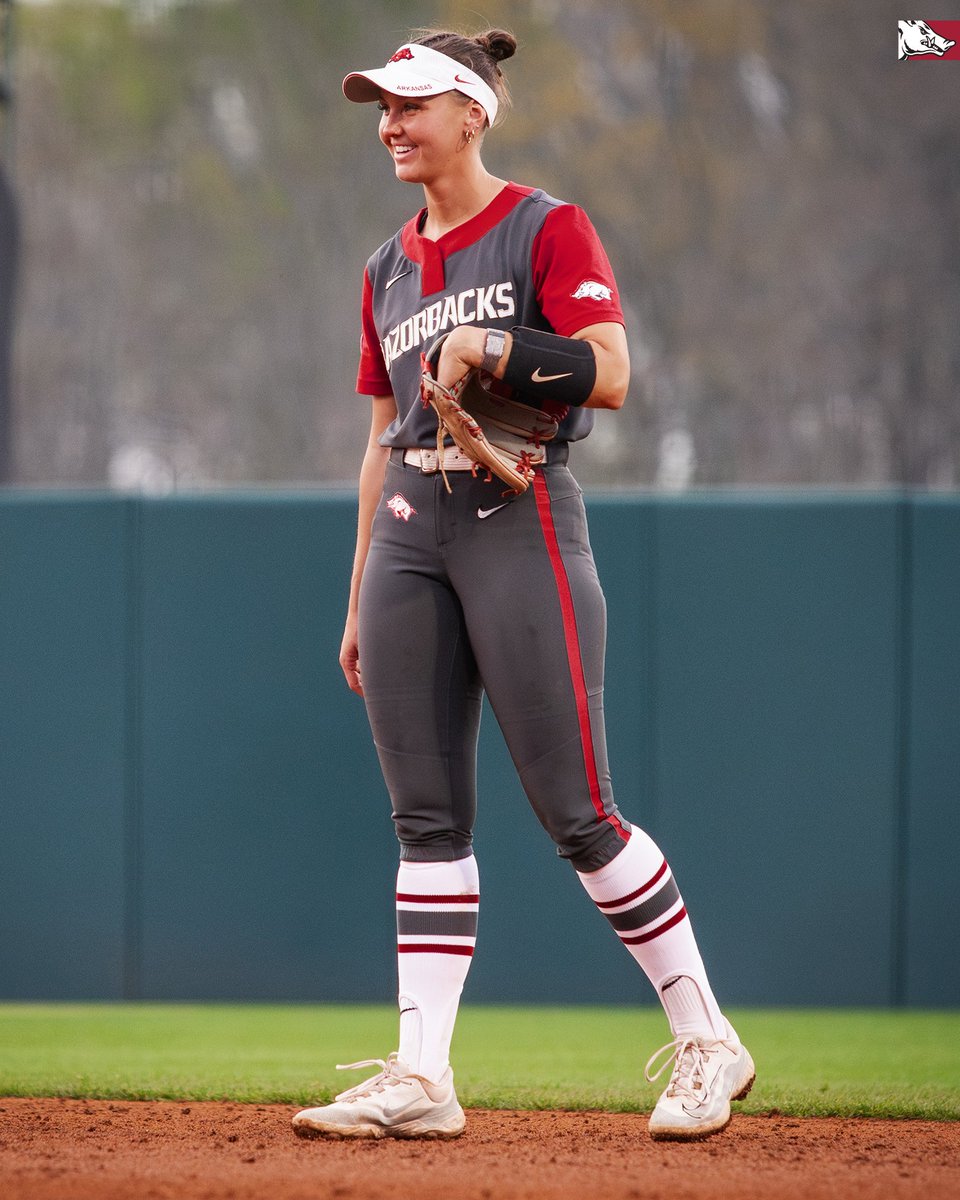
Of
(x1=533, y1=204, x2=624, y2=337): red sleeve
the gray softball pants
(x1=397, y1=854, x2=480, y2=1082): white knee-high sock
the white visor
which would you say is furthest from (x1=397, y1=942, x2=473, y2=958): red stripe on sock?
the white visor

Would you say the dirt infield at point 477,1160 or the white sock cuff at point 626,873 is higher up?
the white sock cuff at point 626,873

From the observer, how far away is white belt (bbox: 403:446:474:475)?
263 cm

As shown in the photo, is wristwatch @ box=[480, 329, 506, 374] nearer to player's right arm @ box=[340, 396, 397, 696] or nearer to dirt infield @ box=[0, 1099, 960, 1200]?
player's right arm @ box=[340, 396, 397, 696]

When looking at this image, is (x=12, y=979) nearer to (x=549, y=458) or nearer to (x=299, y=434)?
(x=549, y=458)

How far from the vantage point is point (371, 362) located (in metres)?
2.92

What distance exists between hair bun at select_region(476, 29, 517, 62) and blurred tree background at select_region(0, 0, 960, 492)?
14266mm

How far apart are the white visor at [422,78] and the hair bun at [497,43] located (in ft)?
0.37

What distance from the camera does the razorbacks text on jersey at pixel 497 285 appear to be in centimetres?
255

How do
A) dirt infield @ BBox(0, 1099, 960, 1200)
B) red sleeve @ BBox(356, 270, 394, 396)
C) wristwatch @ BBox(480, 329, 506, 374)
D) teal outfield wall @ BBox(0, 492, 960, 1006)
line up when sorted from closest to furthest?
dirt infield @ BBox(0, 1099, 960, 1200) → wristwatch @ BBox(480, 329, 506, 374) → red sleeve @ BBox(356, 270, 394, 396) → teal outfield wall @ BBox(0, 492, 960, 1006)

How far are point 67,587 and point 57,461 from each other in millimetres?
14008

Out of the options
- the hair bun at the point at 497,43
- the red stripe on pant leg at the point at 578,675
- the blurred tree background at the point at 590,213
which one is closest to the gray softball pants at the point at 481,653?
the red stripe on pant leg at the point at 578,675

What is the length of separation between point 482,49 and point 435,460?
31.3 inches

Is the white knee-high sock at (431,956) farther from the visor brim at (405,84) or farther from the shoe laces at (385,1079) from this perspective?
the visor brim at (405,84)

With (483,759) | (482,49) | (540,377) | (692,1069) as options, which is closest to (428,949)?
(692,1069)
